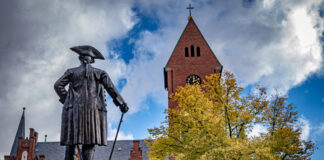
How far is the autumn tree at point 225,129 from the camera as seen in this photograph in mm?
15672

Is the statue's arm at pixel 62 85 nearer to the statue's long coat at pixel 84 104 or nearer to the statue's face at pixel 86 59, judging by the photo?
the statue's long coat at pixel 84 104

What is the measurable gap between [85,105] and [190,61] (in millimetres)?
27795

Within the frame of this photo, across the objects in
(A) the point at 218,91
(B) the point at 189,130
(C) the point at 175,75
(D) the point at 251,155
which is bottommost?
(D) the point at 251,155

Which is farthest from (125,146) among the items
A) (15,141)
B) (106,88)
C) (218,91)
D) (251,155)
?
(106,88)

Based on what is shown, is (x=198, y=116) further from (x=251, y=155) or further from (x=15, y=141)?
(x=15, y=141)

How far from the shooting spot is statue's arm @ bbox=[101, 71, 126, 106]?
228 inches

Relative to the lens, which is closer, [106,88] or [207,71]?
[106,88]

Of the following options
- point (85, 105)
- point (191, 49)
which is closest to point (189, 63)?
point (191, 49)

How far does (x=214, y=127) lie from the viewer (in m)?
16.4

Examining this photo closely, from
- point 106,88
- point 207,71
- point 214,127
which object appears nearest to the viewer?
point 106,88

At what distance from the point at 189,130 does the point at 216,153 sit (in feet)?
7.65

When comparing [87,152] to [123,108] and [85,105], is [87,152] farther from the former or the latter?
[123,108]

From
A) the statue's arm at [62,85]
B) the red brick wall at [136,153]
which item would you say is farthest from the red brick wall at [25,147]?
the statue's arm at [62,85]

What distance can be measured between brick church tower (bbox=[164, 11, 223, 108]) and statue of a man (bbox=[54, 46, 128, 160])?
25.1 metres
